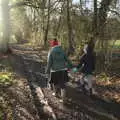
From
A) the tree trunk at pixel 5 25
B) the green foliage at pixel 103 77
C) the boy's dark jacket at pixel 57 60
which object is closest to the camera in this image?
the boy's dark jacket at pixel 57 60

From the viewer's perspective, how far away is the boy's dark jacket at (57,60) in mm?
9471

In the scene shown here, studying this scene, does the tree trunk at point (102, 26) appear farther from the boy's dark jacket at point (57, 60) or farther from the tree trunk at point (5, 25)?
the tree trunk at point (5, 25)

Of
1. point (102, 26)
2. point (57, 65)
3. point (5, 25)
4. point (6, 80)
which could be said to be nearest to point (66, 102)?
point (57, 65)

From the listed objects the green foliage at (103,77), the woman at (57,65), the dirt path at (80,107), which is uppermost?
the woman at (57,65)

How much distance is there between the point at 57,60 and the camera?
9531 mm

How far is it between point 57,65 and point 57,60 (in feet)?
0.57

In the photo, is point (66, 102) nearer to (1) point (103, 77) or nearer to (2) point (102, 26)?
(1) point (103, 77)

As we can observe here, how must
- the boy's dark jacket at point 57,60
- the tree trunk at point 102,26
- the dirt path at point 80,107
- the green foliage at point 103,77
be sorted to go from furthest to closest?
the tree trunk at point 102,26 < the green foliage at point 103,77 < the boy's dark jacket at point 57,60 < the dirt path at point 80,107

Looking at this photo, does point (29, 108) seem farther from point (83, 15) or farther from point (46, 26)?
point (46, 26)

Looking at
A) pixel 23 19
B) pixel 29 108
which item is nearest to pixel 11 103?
pixel 29 108

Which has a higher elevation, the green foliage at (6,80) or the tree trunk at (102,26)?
the tree trunk at (102,26)

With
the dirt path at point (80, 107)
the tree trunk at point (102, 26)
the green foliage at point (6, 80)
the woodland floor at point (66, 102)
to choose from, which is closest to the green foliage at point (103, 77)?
the woodland floor at point (66, 102)

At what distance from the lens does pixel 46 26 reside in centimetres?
3359

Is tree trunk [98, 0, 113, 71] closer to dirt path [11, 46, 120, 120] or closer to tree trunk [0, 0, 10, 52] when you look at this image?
dirt path [11, 46, 120, 120]
